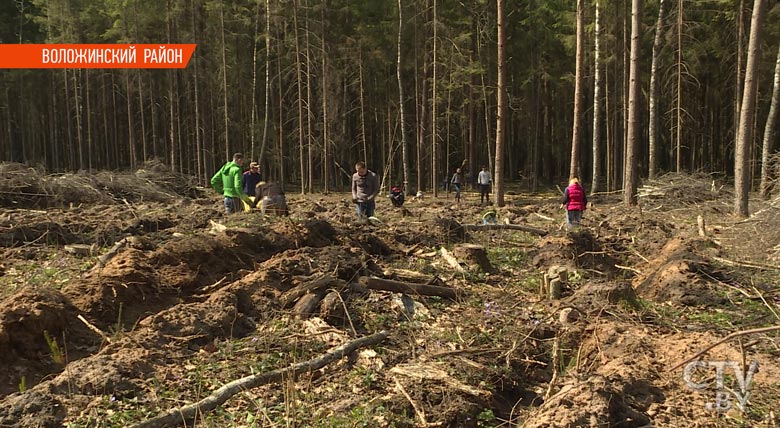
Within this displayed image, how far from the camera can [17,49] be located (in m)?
35.2

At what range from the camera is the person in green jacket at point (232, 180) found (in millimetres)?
11836

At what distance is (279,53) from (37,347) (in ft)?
89.2

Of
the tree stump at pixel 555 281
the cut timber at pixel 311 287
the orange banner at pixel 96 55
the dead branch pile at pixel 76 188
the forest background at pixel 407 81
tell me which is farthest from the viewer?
the orange banner at pixel 96 55

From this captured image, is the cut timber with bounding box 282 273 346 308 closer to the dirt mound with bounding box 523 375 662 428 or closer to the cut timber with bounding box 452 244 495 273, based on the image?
the cut timber with bounding box 452 244 495 273

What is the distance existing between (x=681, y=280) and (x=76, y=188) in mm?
16798

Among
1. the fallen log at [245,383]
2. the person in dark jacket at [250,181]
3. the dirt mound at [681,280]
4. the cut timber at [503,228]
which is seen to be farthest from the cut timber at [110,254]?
the dirt mound at [681,280]

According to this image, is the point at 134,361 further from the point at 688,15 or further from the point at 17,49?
the point at 17,49

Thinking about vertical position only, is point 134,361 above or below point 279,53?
below

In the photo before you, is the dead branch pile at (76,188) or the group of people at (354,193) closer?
the group of people at (354,193)

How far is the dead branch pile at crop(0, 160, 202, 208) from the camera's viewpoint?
1541 cm

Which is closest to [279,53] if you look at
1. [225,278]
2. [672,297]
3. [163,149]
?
[163,149]

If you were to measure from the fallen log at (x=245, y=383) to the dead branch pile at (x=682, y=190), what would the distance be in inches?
574

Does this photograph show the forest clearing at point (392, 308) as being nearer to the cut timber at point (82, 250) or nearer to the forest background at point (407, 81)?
the cut timber at point (82, 250)

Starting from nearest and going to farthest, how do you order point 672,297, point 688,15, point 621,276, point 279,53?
point 672,297, point 621,276, point 688,15, point 279,53
